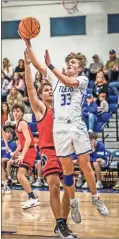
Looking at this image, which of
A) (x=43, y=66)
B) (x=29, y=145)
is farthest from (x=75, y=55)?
(x=29, y=145)

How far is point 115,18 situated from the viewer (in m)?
5.17

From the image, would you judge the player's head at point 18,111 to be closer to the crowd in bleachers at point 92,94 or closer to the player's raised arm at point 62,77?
the crowd in bleachers at point 92,94

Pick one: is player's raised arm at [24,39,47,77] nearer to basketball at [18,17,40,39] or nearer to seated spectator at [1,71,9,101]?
basketball at [18,17,40,39]

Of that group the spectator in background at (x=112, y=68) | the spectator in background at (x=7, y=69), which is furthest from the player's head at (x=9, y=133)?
the spectator in background at (x=112, y=68)

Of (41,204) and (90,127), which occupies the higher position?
(90,127)

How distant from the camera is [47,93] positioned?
5.09 m

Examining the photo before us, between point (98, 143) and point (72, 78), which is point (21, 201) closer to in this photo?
point (98, 143)

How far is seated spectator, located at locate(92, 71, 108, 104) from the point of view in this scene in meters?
5.55

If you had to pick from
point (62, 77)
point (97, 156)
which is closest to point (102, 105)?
point (97, 156)

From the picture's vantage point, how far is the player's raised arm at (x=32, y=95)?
16.5 feet

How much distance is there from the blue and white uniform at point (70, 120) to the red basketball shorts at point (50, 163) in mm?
118

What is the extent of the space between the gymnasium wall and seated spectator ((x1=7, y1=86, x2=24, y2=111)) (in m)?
0.29

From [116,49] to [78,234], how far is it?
1.83 meters

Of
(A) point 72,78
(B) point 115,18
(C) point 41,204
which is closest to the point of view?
(A) point 72,78
